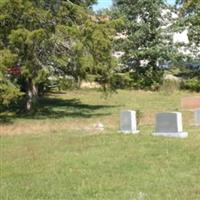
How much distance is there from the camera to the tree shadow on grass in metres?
27.0

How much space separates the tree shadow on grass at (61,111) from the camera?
26953 millimetres

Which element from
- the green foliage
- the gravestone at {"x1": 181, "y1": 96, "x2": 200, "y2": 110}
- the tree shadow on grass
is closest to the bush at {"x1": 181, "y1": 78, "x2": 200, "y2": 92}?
the tree shadow on grass

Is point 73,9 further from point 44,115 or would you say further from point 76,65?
point 44,115

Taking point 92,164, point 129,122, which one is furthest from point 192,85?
point 92,164

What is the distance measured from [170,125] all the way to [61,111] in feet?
43.6

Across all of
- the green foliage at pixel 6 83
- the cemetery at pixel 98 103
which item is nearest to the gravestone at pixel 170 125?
the cemetery at pixel 98 103

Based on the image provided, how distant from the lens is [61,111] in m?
29.5

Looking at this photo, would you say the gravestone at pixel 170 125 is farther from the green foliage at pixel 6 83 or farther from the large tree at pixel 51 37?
the large tree at pixel 51 37

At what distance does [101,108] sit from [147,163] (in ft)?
61.3

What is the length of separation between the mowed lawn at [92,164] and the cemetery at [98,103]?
0.07ft

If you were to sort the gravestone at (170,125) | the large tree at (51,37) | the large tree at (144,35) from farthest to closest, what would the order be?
the large tree at (144,35) → the large tree at (51,37) → the gravestone at (170,125)

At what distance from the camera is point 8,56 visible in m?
23.6

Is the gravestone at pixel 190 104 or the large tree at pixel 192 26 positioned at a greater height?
the large tree at pixel 192 26

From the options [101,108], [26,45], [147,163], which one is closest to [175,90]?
[101,108]
